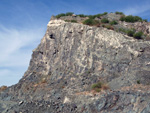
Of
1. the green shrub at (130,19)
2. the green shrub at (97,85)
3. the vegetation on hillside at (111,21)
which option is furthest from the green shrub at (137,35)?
the green shrub at (97,85)

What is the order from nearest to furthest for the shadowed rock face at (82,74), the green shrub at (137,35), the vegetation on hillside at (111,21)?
the shadowed rock face at (82,74) → the green shrub at (137,35) → the vegetation on hillside at (111,21)

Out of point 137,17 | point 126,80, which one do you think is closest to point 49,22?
point 137,17

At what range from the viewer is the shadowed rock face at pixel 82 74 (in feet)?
65.4

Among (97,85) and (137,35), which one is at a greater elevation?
(137,35)

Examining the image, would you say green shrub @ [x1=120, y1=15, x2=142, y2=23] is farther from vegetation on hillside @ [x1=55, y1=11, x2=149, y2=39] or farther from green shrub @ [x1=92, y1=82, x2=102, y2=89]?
green shrub @ [x1=92, y1=82, x2=102, y2=89]

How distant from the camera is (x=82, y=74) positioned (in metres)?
25.0

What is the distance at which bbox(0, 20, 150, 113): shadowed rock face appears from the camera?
1994cm

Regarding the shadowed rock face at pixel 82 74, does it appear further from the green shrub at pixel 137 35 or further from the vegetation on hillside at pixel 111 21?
the vegetation on hillside at pixel 111 21

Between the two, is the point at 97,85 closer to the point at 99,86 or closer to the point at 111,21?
the point at 99,86

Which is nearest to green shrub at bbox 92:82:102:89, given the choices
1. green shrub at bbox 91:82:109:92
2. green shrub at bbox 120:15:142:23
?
green shrub at bbox 91:82:109:92

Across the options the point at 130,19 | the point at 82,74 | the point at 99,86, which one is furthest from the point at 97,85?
the point at 130,19

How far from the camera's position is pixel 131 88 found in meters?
20.1

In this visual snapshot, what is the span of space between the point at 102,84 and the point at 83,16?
14677 mm

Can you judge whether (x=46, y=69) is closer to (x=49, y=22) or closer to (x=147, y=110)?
(x=49, y=22)
